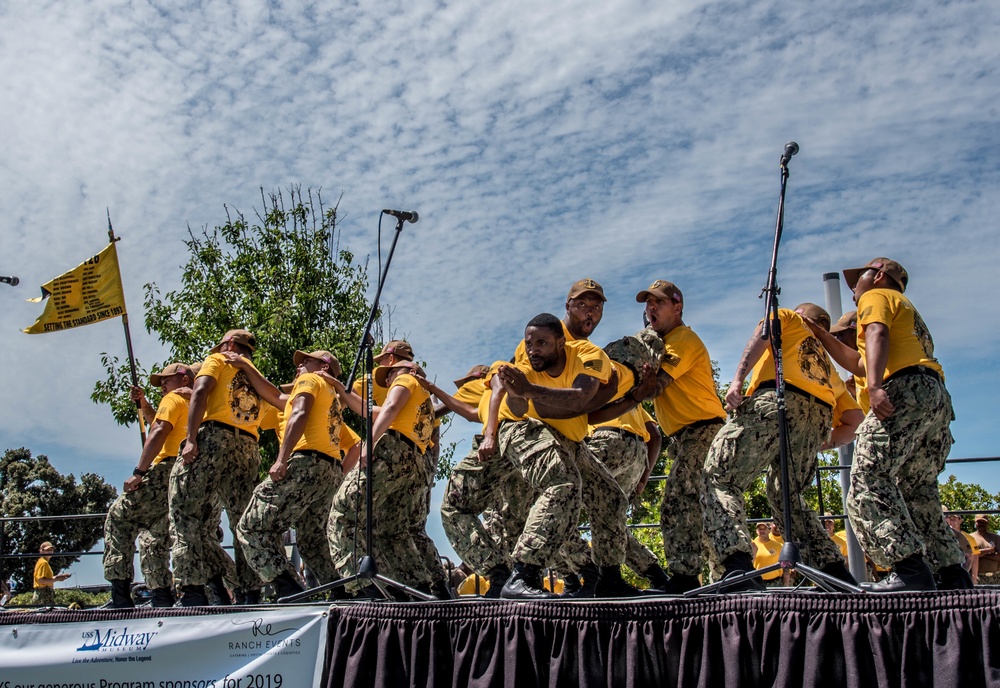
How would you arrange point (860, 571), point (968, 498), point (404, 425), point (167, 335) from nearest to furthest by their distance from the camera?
1. point (404, 425)
2. point (860, 571)
3. point (167, 335)
4. point (968, 498)

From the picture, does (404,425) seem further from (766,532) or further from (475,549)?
(766,532)

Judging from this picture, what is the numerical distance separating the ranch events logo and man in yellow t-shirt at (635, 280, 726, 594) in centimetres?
279

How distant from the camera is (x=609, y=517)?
207 inches

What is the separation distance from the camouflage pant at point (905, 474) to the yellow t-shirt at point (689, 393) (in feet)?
3.25

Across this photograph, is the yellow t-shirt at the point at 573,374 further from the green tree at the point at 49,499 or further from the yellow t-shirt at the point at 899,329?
the green tree at the point at 49,499

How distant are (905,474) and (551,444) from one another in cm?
170

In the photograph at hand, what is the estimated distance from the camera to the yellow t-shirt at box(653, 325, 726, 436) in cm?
534

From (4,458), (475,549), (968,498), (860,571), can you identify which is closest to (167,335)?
(475,549)

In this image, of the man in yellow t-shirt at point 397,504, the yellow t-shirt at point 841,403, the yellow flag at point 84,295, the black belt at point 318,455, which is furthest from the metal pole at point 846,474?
the yellow flag at point 84,295

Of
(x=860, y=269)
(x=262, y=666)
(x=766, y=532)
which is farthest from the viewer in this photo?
(x=766, y=532)

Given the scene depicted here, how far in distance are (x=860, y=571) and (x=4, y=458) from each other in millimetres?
27794

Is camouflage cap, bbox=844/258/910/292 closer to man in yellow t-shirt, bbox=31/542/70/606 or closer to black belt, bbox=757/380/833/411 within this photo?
black belt, bbox=757/380/833/411

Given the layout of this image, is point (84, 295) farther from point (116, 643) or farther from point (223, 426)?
point (116, 643)

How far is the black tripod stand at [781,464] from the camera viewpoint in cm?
394
